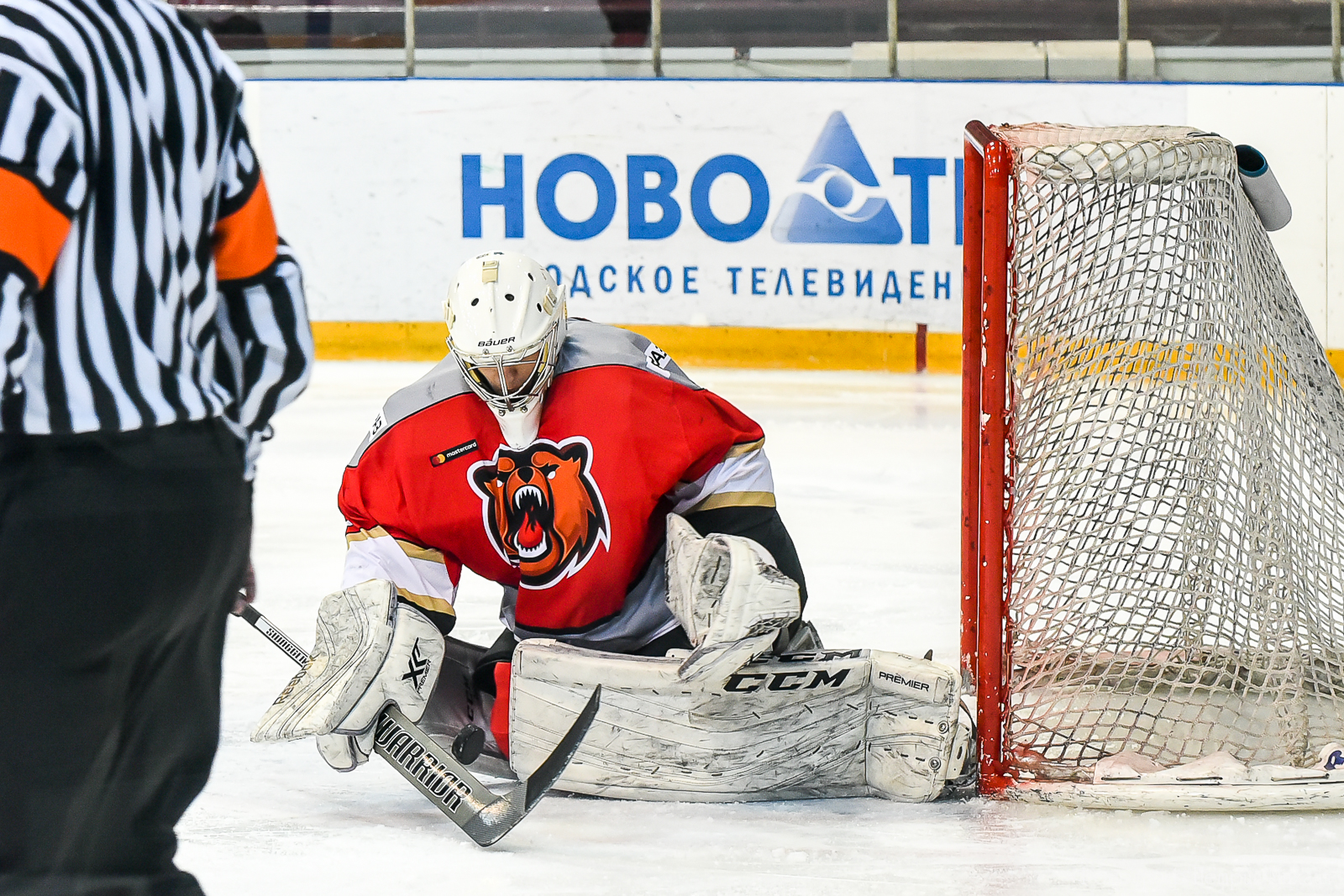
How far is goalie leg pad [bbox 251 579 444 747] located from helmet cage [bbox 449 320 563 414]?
0.28 meters

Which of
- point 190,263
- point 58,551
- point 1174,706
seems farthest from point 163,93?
point 1174,706

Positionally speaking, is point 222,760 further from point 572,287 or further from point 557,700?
point 572,287

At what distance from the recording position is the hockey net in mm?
2025

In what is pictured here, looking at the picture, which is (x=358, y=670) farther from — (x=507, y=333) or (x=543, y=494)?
(x=507, y=333)

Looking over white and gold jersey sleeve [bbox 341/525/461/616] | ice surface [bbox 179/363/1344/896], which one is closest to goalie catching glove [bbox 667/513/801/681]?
ice surface [bbox 179/363/1344/896]

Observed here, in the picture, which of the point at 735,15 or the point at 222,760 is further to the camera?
the point at 735,15

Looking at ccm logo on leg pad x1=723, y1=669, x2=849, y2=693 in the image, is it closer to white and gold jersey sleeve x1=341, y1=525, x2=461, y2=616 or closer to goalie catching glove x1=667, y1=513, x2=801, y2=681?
goalie catching glove x1=667, y1=513, x2=801, y2=681

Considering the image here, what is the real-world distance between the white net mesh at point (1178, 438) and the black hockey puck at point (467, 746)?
697mm

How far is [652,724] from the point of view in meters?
2.02

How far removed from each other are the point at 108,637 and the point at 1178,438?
1649mm

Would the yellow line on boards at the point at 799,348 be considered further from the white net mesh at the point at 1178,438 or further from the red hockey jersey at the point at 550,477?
the red hockey jersey at the point at 550,477

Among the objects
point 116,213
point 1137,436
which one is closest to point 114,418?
point 116,213

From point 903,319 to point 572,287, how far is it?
1.28m

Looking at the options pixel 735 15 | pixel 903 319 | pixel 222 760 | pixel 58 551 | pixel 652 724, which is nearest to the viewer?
pixel 58 551
